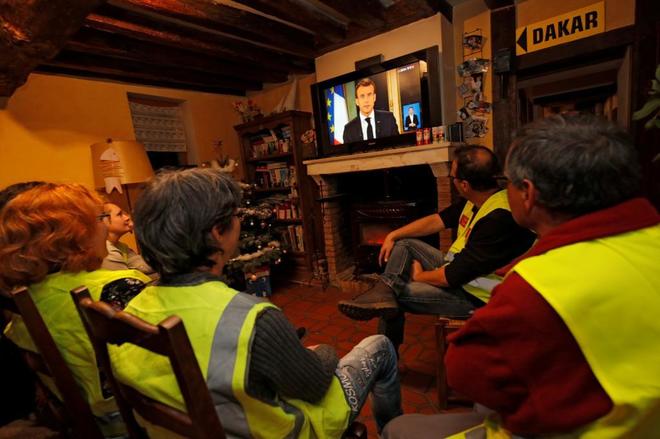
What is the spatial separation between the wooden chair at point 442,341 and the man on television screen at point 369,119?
1.74 m

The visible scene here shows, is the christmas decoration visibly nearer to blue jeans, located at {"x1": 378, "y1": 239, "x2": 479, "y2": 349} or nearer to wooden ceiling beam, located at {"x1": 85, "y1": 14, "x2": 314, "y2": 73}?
wooden ceiling beam, located at {"x1": 85, "y1": 14, "x2": 314, "y2": 73}

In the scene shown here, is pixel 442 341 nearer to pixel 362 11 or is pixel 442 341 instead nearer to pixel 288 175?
pixel 362 11

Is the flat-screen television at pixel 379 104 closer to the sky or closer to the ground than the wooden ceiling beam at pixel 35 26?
closer to the ground

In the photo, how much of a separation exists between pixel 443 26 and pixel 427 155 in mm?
986

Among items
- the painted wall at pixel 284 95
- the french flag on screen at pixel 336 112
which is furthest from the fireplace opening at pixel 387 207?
the painted wall at pixel 284 95

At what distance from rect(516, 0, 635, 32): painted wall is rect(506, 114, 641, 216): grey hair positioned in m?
2.26

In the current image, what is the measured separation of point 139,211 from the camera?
31.0 inches

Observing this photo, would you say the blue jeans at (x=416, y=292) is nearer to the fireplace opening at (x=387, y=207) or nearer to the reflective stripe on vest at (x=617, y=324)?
the reflective stripe on vest at (x=617, y=324)

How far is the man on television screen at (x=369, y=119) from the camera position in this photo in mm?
2852

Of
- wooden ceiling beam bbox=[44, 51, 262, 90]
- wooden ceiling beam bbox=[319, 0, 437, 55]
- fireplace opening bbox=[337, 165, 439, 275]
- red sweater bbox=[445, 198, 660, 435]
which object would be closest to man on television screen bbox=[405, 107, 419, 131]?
fireplace opening bbox=[337, 165, 439, 275]

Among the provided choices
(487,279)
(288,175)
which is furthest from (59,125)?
(487,279)

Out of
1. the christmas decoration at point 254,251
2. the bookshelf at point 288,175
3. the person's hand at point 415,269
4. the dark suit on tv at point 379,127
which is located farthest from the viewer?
the bookshelf at point 288,175

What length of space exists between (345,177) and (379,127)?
77cm

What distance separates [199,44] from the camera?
2.68 meters
